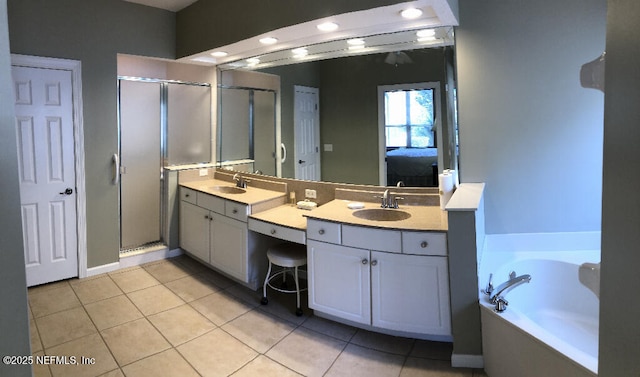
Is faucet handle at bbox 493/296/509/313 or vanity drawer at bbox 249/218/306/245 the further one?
vanity drawer at bbox 249/218/306/245

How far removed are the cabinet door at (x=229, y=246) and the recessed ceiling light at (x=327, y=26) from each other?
1.65 meters

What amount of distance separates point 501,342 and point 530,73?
5.92ft

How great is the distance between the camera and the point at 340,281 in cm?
243

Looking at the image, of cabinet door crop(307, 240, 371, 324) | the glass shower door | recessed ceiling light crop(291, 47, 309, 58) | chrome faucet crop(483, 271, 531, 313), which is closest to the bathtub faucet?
chrome faucet crop(483, 271, 531, 313)

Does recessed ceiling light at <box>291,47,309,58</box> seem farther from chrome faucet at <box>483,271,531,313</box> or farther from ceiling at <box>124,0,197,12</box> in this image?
chrome faucet at <box>483,271,531,313</box>

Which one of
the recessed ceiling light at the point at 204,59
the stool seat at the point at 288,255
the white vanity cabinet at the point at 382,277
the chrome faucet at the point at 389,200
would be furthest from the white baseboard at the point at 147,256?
the chrome faucet at the point at 389,200

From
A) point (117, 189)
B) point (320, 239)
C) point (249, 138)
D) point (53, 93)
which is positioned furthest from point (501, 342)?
point (53, 93)

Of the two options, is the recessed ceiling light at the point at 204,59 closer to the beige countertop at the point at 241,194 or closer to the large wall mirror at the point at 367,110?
the large wall mirror at the point at 367,110

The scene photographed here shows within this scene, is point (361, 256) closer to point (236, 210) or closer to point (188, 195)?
point (236, 210)

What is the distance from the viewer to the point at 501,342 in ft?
6.19

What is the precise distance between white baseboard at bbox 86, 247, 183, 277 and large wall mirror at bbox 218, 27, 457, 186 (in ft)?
5.21

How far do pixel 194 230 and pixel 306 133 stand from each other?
1585mm

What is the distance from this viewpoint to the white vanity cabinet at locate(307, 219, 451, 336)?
213cm

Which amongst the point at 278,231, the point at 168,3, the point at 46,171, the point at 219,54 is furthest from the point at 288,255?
the point at 168,3
